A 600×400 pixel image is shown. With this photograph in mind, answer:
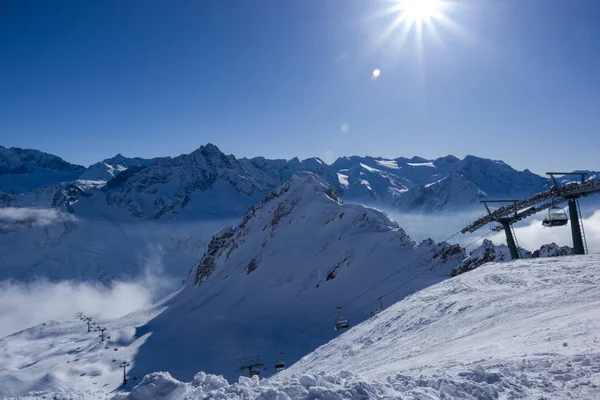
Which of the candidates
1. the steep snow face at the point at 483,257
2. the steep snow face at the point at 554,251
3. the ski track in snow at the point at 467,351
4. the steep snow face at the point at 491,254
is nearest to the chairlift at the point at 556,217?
the ski track in snow at the point at 467,351

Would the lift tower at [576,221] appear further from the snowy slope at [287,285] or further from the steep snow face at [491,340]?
the snowy slope at [287,285]

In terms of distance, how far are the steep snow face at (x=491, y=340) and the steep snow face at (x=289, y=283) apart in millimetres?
22899

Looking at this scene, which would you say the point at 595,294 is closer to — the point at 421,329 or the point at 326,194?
the point at 421,329

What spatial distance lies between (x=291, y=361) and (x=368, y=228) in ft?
102

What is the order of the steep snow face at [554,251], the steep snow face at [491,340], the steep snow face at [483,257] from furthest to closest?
the steep snow face at [483,257], the steep snow face at [554,251], the steep snow face at [491,340]

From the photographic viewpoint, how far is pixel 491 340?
1391 centimetres

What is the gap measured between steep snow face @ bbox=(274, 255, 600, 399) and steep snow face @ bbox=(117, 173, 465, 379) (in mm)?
22899

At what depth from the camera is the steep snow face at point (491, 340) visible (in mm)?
9008

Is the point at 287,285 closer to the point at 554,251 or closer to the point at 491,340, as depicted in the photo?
the point at 554,251

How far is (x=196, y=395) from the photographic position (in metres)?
9.87

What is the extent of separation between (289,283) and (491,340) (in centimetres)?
5426

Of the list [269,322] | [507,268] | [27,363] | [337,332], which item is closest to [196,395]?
[507,268]

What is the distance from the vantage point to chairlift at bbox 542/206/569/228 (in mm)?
28531

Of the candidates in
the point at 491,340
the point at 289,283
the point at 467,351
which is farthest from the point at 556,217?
the point at 289,283
